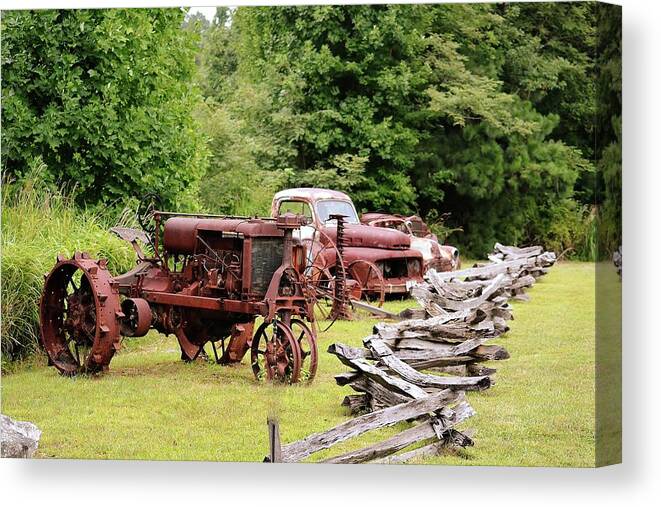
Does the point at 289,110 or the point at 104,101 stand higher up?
the point at 104,101

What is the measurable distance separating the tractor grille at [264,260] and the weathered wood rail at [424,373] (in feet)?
3.10

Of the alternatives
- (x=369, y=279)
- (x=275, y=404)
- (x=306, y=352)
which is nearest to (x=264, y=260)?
(x=306, y=352)

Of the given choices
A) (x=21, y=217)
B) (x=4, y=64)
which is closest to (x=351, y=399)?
(x=21, y=217)

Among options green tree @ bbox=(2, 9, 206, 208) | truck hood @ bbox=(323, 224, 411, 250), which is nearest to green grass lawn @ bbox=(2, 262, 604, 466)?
truck hood @ bbox=(323, 224, 411, 250)

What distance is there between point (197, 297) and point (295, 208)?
3.64 ft

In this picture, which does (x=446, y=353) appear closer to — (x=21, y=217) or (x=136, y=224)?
(x=136, y=224)

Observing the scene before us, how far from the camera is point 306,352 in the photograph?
922 centimetres

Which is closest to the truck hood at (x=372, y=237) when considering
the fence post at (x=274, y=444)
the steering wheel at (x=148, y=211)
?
the steering wheel at (x=148, y=211)

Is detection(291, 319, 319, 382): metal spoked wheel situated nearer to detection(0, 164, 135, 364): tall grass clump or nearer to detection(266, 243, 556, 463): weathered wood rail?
detection(266, 243, 556, 463): weathered wood rail

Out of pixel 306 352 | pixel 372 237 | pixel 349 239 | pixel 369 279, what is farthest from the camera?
pixel 369 279

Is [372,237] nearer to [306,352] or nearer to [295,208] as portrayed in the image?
[295,208]

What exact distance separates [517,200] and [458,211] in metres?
0.49

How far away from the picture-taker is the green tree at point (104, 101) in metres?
9.66

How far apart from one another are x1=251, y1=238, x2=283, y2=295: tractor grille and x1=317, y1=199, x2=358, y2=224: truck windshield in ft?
1.46
